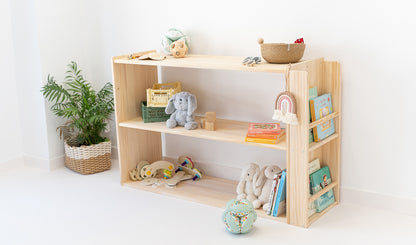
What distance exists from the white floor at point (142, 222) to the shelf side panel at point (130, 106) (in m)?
0.19

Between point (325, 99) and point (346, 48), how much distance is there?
0.27 metres

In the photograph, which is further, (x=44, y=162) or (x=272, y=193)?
(x=44, y=162)

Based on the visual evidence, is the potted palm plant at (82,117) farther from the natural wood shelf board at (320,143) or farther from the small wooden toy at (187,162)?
the natural wood shelf board at (320,143)

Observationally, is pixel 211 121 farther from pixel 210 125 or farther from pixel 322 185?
pixel 322 185

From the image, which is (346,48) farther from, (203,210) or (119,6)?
(119,6)

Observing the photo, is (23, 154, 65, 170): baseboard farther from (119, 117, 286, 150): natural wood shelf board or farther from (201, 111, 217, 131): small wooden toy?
(201, 111, 217, 131): small wooden toy

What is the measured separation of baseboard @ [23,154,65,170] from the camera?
3.25 meters

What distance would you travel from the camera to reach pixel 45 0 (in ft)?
10.1

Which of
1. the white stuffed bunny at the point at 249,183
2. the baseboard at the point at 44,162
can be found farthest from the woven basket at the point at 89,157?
the white stuffed bunny at the point at 249,183

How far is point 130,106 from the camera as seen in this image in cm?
294

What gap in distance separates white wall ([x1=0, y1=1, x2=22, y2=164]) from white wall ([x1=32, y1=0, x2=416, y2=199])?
0.28 m

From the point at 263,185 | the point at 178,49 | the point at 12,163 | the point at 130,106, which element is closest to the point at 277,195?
the point at 263,185

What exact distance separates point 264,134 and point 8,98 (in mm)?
1776

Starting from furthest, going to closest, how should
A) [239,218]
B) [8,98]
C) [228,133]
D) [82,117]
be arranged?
1. [8,98]
2. [82,117]
3. [228,133]
4. [239,218]
